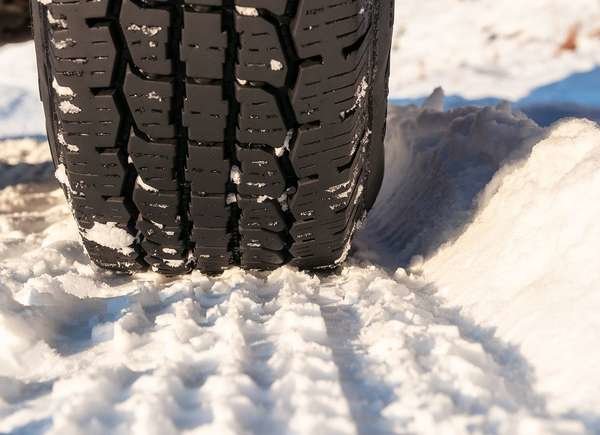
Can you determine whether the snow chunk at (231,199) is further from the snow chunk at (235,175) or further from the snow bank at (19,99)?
the snow bank at (19,99)

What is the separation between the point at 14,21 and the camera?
235cm

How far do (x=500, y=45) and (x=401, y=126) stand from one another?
1762 millimetres

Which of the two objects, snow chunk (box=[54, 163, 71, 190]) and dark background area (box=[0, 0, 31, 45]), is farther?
dark background area (box=[0, 0, 31, 45])

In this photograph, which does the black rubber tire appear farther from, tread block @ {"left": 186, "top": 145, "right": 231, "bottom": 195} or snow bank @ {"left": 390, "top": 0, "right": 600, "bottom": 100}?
snow bank @ {"left": 390, "top": 0, "right": 600, "bottom": 100}

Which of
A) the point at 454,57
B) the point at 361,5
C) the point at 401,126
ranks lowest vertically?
the point at 454,57

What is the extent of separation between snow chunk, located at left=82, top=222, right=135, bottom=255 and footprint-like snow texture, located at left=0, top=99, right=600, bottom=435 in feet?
0.22

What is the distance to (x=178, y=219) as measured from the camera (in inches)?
47.3

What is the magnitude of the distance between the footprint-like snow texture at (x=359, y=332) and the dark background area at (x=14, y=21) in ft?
3.58

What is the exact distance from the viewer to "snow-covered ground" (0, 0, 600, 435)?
2.65 ft

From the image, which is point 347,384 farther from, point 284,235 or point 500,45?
point 500,45

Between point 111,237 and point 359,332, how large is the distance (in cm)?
48

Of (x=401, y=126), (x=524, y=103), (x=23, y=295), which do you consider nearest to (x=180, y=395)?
(x=23, y=295)

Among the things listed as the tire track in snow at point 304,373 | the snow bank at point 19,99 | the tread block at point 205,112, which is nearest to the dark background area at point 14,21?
the snow bank at point 19,99

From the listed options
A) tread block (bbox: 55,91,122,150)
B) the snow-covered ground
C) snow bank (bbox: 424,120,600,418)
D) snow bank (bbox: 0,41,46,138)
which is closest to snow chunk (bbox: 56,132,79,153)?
tread block (bbox: 55,91,122,150)
